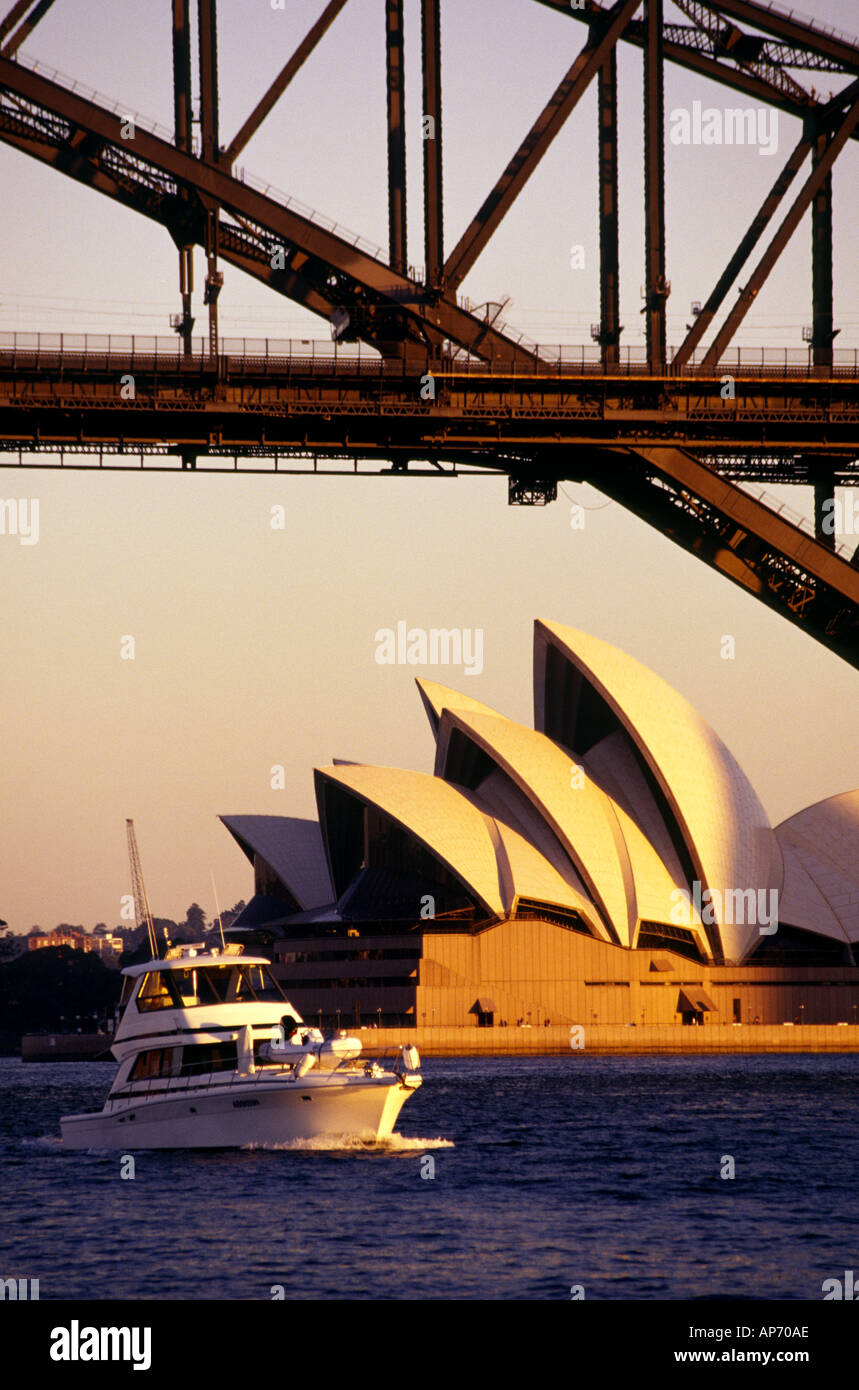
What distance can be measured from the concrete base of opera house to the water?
33.0m

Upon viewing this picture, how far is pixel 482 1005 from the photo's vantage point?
83750mm

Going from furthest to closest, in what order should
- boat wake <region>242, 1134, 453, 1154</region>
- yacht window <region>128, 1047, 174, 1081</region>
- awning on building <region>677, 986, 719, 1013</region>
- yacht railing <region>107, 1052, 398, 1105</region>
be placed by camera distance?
awning on building <region>677, 986, 719, 1013</region>, yacht window <region>128, 1047, 174, 1081</region>, boat wake <region>242, 1134, 453, 1154</region>, yacht railing <region>107, 1052, 398, 1105</region>

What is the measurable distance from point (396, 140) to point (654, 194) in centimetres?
761

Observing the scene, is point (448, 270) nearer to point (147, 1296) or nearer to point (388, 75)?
point (388, 75)

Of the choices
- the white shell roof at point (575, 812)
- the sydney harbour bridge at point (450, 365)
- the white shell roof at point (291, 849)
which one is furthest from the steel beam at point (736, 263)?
the white shell roof at point (291, 849)

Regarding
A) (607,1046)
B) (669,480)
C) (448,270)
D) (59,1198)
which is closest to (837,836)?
(607,1046)

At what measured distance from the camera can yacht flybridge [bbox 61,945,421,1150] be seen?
34.3m

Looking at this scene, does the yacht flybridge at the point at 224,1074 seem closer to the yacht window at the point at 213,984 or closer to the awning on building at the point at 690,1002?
the yacht window at the point at 213,984

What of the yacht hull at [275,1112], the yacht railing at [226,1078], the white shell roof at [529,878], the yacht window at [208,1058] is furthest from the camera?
the white shell roof at [529,878]

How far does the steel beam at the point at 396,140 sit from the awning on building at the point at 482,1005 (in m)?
38.9

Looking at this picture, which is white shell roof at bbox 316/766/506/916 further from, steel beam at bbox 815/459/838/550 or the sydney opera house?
steel beam at bbox 815/459/838/550

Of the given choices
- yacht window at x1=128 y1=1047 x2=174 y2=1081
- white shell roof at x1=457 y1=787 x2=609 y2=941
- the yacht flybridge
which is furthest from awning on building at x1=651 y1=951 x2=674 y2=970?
yacht window at x1=128 y1=1047 x2=174 y2=1081

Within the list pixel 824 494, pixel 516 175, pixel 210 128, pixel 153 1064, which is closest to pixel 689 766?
pixel 824 494

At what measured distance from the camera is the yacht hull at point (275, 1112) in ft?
112
